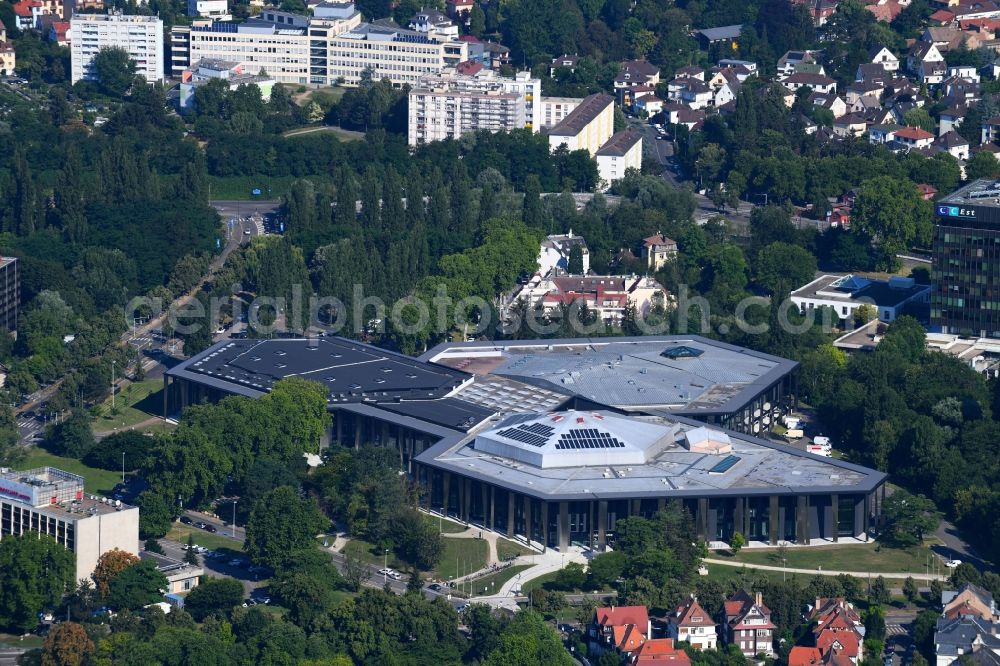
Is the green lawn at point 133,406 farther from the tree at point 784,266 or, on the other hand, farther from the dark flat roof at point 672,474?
the tree at point 784,266

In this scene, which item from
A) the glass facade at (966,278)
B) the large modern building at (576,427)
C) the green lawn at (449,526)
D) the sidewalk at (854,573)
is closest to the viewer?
the sidewalk at (854,573)

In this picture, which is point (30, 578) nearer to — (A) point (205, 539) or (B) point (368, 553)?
(A) point (205, 539)

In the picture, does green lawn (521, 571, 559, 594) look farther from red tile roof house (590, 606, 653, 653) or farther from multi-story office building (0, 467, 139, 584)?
multi-story office building (0, 467, 139, 584)

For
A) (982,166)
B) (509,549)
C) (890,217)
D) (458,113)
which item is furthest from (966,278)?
(458,113)

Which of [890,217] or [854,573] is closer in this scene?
[854,573]

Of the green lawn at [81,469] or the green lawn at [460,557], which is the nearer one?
the green lawn at [460,557]

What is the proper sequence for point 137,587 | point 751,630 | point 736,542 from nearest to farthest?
point 751,630
point 137,587
point 736,542

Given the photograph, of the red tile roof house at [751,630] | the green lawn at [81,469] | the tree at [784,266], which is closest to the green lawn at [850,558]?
the red tile roof house at [751,630]

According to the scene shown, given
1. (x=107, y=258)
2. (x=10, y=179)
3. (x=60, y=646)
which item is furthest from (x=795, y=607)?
(x=10, y=179)
